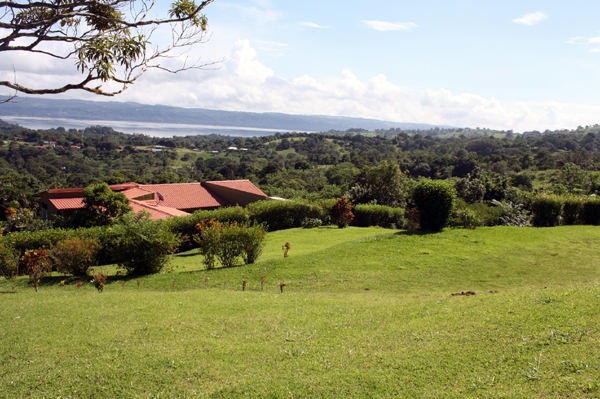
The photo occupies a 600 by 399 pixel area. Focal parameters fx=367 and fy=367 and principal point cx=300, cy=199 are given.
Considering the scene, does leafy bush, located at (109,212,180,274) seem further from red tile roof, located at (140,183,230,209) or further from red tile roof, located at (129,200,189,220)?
red tile roof, located at (140,183,230,209)

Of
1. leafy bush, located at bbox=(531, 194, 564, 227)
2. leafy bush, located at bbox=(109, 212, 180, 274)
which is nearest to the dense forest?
leafy bush, located at bbox=(531, 194, 564, 227)

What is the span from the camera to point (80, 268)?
476 inches

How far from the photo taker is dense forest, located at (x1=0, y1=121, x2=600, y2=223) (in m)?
35.2

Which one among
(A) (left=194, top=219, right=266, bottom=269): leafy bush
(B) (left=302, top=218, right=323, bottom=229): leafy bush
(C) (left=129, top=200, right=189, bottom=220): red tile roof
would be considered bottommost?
(C) (left=129, top=200, right=189, bottom=220): red tile roof

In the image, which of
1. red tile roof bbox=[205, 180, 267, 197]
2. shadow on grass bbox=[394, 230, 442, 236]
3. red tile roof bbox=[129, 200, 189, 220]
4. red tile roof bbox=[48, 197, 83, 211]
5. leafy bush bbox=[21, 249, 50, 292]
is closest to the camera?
leafy bush bbox=[21, 249, 50, 292]

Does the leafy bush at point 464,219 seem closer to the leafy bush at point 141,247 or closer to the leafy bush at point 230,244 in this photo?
the leafy bush at point 230,244

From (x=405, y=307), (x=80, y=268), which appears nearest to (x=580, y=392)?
(x=405, y=307)

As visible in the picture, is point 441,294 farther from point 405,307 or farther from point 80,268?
point 80,268

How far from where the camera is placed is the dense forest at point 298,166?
3516 cm

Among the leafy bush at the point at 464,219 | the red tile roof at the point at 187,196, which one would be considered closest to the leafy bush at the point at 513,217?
the leafy bush at the point at 464,219

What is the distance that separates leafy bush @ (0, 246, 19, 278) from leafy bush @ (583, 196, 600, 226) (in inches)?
924

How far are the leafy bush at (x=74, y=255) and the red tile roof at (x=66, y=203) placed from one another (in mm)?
15604

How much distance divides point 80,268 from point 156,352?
343 inches

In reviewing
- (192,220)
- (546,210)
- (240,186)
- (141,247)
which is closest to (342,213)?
(192,220)
